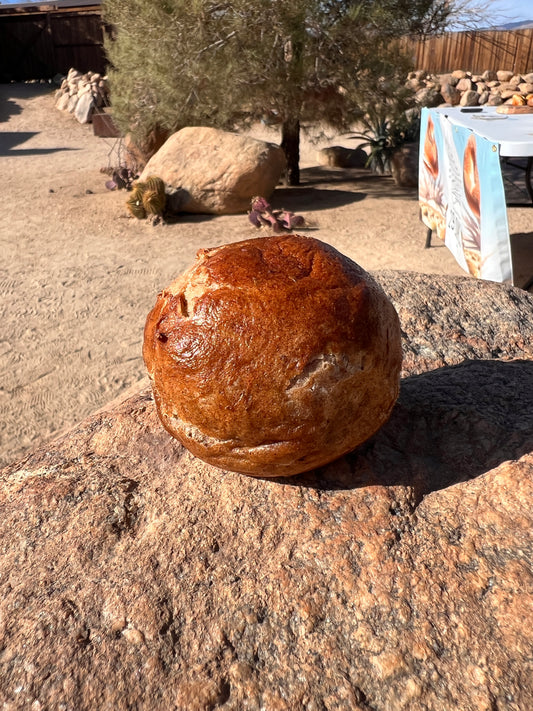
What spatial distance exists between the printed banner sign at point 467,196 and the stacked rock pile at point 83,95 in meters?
13.3

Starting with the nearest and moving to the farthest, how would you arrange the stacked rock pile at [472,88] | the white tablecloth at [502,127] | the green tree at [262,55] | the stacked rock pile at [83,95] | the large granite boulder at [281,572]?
the large granite boulder at [281,572]
the white tablecloth at [502,127]
the green tree at [262,55]
the stacked rock pile at [472,88]
the stacked rock pile at [83,95]

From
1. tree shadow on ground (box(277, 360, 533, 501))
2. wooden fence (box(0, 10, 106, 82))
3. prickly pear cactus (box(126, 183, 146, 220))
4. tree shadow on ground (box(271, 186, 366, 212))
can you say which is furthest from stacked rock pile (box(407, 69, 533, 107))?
tree shadow on ground (box(277, 360, 533, 501))

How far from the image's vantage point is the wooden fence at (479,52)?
55.1ft

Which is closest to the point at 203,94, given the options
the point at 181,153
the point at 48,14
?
the point at 181,153

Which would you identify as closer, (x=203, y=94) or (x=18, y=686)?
(x=18, y=686)

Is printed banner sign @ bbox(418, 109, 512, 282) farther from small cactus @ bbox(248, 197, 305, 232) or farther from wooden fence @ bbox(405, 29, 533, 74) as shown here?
wooden fence @ bbox(405, 29, 533, 74)

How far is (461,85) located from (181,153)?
11.6 m

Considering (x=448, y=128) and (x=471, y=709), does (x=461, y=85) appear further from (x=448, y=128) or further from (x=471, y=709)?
(x=471, y=709)

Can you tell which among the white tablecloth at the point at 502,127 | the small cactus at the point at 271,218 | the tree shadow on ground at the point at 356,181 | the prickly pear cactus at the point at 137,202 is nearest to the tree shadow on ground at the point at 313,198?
the tree shadow on ground at the point at 356,181

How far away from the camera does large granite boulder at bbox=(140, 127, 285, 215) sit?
880 centimetres

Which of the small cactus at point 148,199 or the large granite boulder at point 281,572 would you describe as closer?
the large granite boulder at point 281,572

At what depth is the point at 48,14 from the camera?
22.0 m

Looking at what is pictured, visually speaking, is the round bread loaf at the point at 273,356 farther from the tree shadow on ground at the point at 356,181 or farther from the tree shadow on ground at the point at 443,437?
the tree shadow on ground at the point at 356,181

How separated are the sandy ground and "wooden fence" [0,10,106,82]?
11002mm
